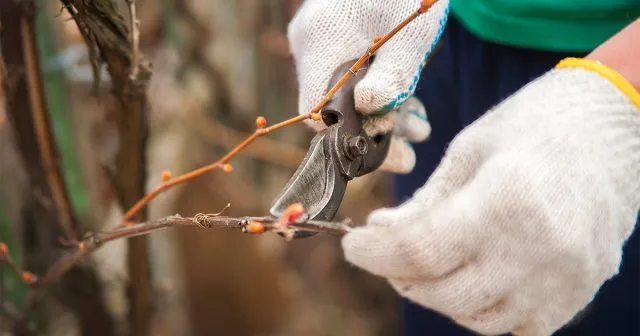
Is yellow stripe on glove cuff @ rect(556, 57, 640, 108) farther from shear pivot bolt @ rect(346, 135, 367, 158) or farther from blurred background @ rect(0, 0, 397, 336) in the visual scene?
blurred background @ rect(0, 0, 397, 336)

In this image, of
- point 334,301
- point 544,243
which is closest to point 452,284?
point 544,243

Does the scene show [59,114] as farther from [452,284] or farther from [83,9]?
[452,284]

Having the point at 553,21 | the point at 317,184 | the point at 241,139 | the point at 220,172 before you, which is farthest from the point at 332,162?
the point at 241,139

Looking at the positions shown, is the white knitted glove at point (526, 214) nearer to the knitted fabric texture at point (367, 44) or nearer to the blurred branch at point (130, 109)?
the knitted fabric texture at point (367, 44)

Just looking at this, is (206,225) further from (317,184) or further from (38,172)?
(38,172)

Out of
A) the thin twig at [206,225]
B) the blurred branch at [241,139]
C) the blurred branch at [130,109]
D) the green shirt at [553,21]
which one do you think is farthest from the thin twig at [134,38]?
the blurred branch at [241,139]
